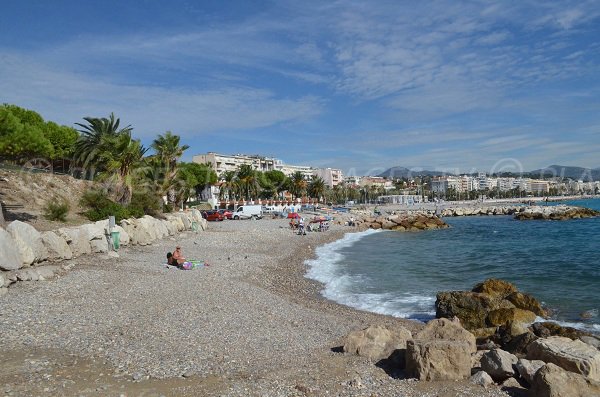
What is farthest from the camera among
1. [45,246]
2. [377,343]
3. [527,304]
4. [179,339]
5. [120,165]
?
[120,165]

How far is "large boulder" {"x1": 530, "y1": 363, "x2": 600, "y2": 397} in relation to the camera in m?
6.30

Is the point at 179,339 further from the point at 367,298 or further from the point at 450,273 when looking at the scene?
the point at 450,273

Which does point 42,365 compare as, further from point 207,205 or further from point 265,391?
point 207,205

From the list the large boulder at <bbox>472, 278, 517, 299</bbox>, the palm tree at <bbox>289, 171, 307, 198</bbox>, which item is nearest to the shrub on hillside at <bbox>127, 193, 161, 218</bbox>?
the large boulder at <bbox>472, 278, 517, 299</bbox>

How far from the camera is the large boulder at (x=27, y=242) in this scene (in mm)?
13852

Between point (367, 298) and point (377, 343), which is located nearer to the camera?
point (377, 343)

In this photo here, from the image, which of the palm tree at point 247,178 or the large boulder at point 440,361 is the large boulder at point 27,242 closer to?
the large boulder at point 440,361

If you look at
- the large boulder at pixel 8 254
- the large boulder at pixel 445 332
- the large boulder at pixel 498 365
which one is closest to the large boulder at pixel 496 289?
the large boulder at pixel 445 332

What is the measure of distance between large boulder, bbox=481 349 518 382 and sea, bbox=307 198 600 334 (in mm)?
5284

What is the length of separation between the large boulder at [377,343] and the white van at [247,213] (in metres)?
47.6

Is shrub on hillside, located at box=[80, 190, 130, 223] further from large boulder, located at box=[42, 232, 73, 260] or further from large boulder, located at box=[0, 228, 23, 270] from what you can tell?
large boulder, located at box=[0, 228, 23, 270]

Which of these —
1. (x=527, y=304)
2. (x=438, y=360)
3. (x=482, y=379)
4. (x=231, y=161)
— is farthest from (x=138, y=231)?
(x=231, y=161)

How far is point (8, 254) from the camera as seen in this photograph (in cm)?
1308

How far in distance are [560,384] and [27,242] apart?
48.2 ft
